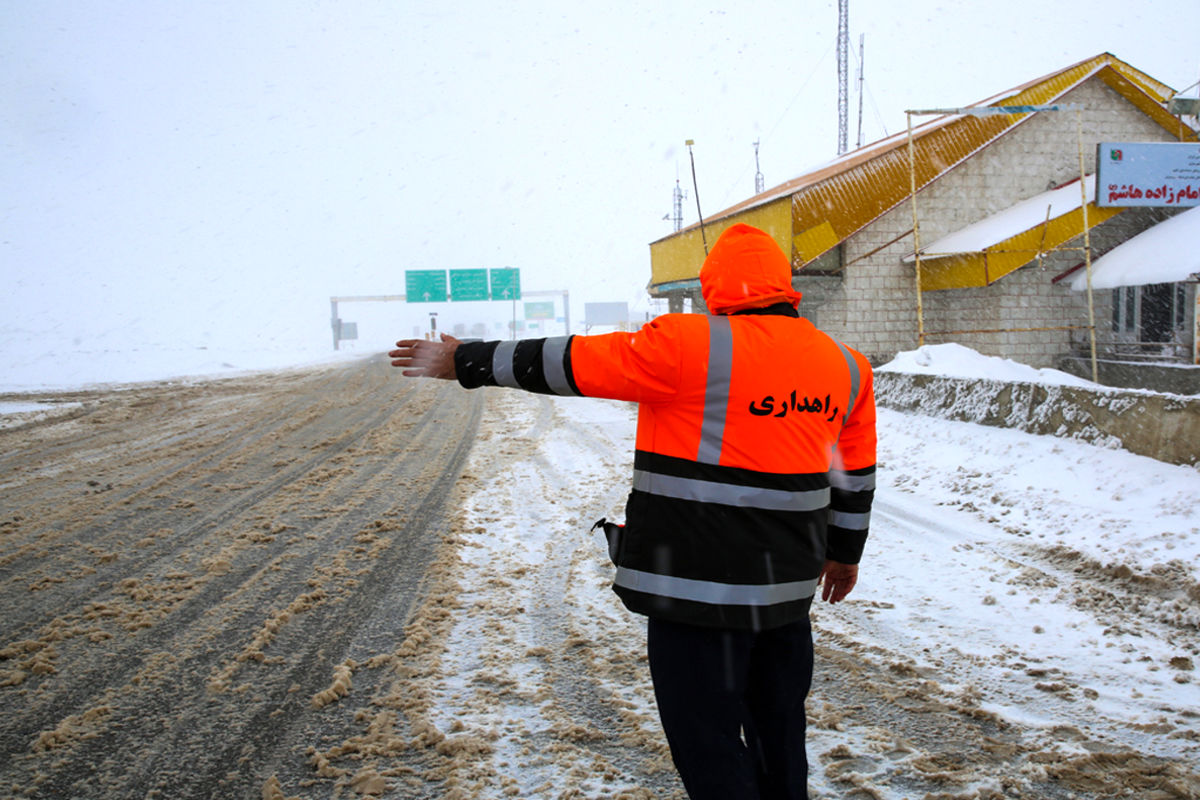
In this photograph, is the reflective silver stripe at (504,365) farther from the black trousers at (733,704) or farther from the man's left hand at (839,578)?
the man's left hand at (839,578)

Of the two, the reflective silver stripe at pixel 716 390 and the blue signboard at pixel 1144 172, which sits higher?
the blue signboard at pixel 1144 172

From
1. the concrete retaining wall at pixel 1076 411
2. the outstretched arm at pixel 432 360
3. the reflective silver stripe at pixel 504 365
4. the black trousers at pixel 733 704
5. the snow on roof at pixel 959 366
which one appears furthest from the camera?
the snow on roof at pixel 959 366

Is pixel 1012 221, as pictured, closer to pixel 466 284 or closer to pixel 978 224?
pixel 978 224

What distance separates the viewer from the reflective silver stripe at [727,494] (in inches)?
74.7

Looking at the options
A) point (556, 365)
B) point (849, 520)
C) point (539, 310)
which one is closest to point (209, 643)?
point (556, 365)

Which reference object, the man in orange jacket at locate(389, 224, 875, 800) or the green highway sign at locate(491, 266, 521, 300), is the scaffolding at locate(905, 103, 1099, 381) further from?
the green highway sign at locate(491, 266, 521, 300)

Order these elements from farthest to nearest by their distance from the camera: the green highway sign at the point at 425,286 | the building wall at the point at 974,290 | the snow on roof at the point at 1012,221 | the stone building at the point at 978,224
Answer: the green highway sign at the point at 425,286
the building wall at the point at 974,290
the stone building at the point at 978,224
the snow on roof at the point at 1012,221

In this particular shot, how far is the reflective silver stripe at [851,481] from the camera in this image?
228cm

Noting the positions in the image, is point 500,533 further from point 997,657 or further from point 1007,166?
point 1007,166

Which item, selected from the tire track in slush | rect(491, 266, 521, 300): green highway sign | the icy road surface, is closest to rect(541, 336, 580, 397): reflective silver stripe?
the icy road surface

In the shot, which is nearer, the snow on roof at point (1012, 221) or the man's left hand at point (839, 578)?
the man's left hand at point (839, 578)

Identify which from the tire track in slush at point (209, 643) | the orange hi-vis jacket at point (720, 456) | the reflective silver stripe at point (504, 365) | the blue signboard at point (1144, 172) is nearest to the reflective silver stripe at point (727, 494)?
the orange hi-vis jacket at point (720, 456)

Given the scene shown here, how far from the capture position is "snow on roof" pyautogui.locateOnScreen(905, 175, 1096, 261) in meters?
14.1

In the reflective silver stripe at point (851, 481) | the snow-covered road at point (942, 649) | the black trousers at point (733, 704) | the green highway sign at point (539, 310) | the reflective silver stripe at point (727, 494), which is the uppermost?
the green highway sign at point (539, 310)
